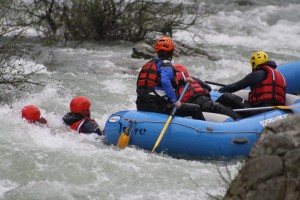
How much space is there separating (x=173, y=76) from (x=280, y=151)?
4120 mm

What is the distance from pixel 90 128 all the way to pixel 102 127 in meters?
0.86

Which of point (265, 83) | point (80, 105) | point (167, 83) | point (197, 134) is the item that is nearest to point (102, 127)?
point (80, 105)

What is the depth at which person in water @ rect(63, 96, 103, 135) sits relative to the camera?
738 cm

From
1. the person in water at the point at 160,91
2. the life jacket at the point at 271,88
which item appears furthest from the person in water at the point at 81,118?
the life jacket at the point at 271,88

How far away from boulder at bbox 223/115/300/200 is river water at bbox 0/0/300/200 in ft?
1.92

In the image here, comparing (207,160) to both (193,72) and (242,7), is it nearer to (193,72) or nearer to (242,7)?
(193,72)

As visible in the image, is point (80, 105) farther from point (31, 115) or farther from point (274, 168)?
point (274, 168)

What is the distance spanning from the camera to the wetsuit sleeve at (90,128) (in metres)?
7.36

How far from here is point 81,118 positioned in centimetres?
749

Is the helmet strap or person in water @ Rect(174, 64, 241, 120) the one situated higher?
the helmet strap

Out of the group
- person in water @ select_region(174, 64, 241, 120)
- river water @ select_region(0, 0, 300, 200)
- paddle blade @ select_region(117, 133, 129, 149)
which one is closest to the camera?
river water @ select_region(0, 0, 300, 200)

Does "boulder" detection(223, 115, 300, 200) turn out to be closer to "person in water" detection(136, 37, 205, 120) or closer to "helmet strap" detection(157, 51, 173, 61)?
"person in water" detection(136, 37, 205, 120)

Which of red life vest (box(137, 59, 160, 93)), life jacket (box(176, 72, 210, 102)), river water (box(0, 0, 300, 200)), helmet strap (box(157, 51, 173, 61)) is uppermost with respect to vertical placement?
helmet strap (box(157, 51, 173, 61))

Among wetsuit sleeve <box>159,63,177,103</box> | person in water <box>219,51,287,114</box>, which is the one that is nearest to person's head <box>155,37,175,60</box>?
wetsuit sleeve <box>159,63,177,103</box>
